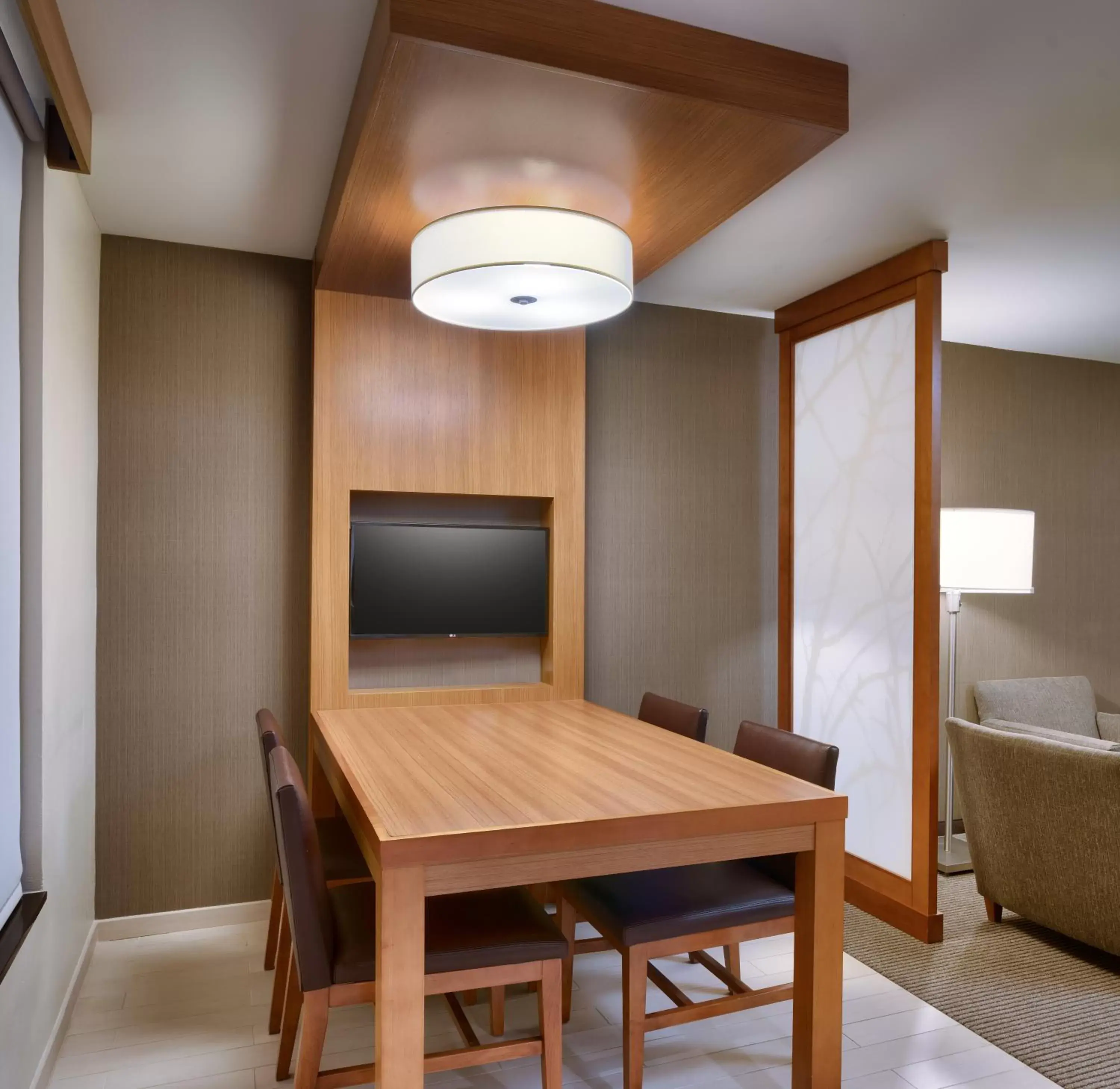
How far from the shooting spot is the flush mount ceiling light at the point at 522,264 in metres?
2.18

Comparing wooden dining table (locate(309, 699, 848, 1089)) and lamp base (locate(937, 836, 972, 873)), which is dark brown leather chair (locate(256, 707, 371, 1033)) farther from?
lamp base (locate(937, 836, 972, 873))

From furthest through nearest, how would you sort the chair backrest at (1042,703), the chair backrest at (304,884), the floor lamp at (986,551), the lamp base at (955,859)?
1. the chair backrest at (1042,703)
2. the lamp base at (955,859)
3. the floor lamp at (986,551)
4. the chair backrest at (304,884)

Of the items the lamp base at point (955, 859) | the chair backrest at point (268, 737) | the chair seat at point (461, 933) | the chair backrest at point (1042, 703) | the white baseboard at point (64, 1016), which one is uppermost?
the chair backrest at point (268, 737)

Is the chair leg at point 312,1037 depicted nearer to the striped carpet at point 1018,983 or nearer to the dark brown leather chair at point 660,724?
the dark brown leather chair at point 660,724

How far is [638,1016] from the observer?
2100 mm

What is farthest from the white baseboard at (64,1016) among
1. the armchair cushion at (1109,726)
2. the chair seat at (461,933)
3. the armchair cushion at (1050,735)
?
the armchair cushion at (1109,726)

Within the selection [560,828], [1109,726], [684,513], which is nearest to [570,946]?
[560,828]

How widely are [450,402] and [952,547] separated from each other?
2261 millimetres

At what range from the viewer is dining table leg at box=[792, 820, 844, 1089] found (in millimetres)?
1989

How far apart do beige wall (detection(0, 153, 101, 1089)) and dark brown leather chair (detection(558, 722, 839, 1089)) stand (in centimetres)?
131

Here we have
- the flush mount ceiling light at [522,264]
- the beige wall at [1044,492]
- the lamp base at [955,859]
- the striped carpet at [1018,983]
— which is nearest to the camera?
the flush mount ceiling light at [522,264]

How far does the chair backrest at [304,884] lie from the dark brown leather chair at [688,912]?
0.63 m

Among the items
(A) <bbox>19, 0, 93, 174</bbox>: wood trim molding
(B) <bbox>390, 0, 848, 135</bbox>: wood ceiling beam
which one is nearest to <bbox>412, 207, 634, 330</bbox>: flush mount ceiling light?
(B) <bbox>390, 0, 848, 135</bbox>: wood ceiling beam

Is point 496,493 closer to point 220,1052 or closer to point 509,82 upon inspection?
point 509,82
